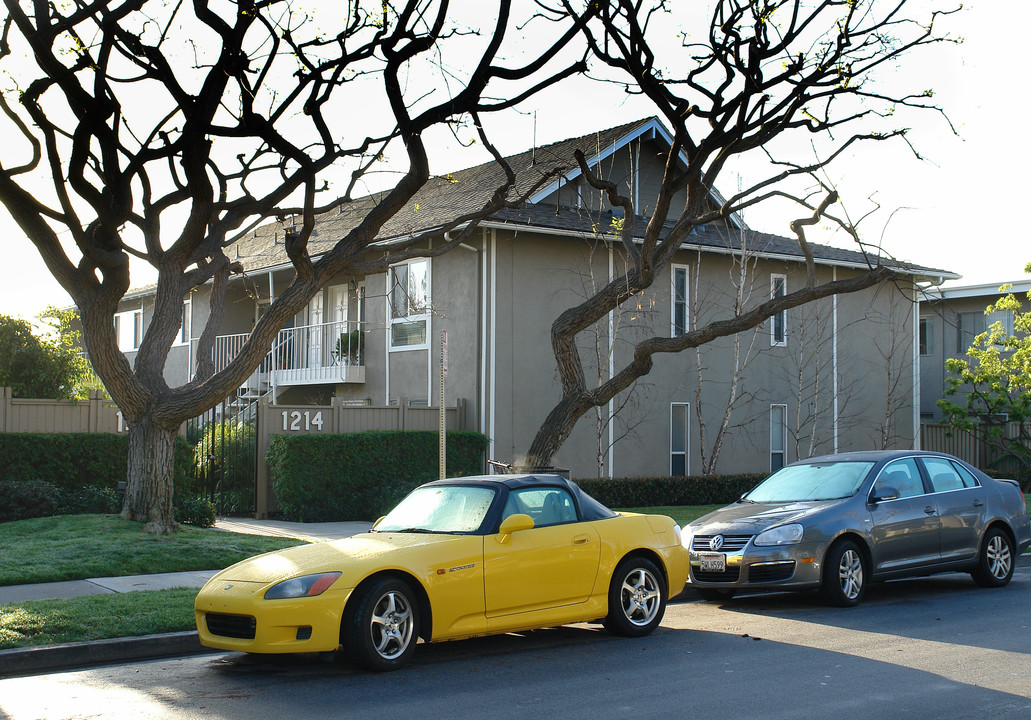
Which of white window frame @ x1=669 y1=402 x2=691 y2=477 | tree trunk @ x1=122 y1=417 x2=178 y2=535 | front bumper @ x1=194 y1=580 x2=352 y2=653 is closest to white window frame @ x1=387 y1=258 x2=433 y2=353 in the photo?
white window frame @ x1=669 y1=402 x2=691 y2=477

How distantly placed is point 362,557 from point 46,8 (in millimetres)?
9647

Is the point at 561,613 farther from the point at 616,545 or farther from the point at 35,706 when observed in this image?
the point at 35,706

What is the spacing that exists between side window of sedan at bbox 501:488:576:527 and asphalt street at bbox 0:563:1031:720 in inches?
40.1

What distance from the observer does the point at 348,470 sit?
1858 centimetres

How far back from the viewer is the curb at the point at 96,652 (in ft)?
25.1

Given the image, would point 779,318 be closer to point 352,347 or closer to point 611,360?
point 611,360

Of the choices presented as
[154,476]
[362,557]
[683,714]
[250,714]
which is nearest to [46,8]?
[154,476]

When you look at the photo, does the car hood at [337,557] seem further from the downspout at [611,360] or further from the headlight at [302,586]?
the downspout at [611,360]

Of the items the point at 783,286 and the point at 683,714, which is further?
the point at 783,286

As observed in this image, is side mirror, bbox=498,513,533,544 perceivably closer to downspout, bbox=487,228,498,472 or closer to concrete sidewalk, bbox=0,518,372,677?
concrete sidewalk, bbox=0,518,372,677

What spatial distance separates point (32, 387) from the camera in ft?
71.1

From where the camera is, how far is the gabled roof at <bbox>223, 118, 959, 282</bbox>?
2180 centimetres

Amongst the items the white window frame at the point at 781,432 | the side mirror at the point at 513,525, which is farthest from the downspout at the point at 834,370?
the side mirror at the point at 513,525

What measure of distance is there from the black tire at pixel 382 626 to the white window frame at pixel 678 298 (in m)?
17.2
